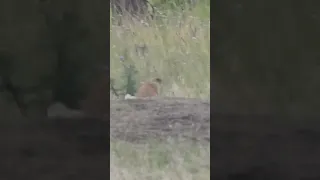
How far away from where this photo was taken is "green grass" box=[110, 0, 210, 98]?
1708mm

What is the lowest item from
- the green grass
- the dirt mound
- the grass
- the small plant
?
the grass

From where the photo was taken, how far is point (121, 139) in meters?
1.72

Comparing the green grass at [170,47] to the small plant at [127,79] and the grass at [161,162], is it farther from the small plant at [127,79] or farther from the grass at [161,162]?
the grass at [161,162]

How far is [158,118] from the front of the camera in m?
1.72

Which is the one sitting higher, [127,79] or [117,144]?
[127,79]

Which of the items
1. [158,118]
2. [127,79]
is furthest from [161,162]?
[127,79]

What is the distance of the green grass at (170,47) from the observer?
1.71m

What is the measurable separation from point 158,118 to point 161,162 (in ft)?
0.43

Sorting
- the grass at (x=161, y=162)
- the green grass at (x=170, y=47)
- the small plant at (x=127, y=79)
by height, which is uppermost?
the green grass at (x=170, y=47)

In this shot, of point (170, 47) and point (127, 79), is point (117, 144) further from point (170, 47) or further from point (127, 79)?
point (170, 47)
